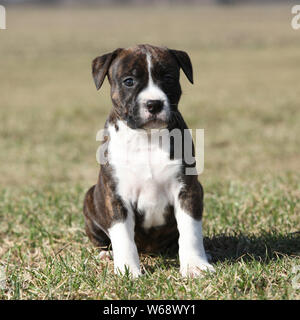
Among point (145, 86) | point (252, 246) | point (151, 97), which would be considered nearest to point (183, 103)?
point (252, 246)

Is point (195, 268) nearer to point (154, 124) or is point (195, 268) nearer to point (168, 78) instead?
point (154, 124)

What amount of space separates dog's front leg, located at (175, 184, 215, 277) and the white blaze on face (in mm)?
681

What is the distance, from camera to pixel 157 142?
3984 mm

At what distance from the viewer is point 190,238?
12.8 ft

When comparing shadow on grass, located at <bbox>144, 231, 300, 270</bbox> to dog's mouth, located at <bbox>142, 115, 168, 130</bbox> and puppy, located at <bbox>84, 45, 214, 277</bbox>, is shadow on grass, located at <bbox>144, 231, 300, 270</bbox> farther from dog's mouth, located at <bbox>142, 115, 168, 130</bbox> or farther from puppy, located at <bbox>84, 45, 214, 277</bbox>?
dog's mouth, located at <bbox>142, 115, 168, 130</bbox>

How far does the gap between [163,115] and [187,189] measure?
0.61 meters

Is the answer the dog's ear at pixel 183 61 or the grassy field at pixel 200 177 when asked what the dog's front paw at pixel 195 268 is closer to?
the grassy field at pixel 200 177

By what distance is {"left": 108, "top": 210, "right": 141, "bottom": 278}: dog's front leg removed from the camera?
391cm

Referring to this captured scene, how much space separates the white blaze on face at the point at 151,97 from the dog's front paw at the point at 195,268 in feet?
3.55

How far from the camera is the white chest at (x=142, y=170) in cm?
394

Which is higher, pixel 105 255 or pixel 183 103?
pixel 183 103

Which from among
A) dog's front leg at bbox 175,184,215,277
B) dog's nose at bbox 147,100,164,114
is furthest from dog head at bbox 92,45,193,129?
dog's front leg at bbox 175,184,215,277

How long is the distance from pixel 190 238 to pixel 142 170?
609mm
